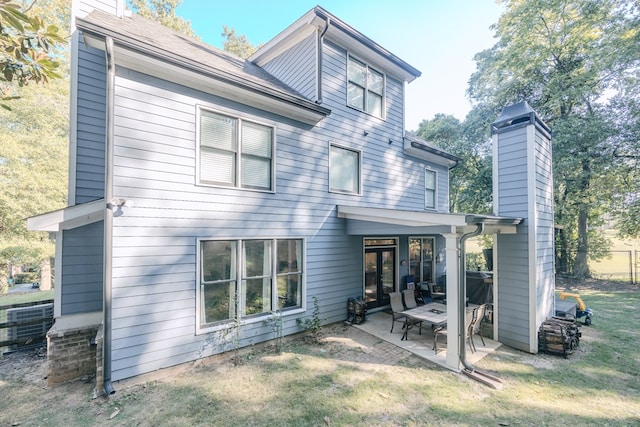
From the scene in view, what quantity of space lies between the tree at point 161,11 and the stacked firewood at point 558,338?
2282cm

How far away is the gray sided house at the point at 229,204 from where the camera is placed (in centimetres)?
461

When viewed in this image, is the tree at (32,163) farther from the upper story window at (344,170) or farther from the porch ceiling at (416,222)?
the porch ceiling at (416,222)

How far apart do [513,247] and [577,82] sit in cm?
1252

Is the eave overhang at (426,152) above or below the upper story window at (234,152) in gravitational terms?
above

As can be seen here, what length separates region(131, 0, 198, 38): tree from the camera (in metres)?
16.3

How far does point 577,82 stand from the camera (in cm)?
1319

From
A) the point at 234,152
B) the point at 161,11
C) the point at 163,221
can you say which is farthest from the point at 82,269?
the point at 161,11

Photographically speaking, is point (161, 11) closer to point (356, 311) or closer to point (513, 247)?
point (356, 311)

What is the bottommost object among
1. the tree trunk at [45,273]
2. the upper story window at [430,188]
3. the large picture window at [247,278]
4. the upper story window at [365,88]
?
the tree trunk at [45,273]

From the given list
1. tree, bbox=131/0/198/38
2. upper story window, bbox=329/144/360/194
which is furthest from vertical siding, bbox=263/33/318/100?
tree, bbox=131/0/198/38

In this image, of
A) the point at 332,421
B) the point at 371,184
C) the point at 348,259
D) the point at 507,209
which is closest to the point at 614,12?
the point at 507,209

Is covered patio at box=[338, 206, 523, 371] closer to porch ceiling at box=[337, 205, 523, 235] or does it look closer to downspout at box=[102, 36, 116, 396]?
porch ceiling at box=[337, 205, 523, 235]

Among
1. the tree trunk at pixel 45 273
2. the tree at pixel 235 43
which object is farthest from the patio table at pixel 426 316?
the tree at pixel 235 43

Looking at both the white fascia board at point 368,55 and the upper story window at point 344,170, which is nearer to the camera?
the white fascia board at point 368,55
